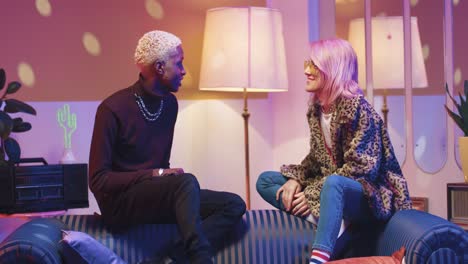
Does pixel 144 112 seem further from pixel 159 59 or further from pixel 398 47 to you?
pixel 398 47

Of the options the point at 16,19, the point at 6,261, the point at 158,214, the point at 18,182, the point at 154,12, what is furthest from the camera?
the point at 154,12

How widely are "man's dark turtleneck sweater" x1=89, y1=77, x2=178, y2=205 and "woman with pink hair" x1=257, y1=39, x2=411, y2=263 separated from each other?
539 millimetres

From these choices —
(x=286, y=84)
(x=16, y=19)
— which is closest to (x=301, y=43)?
(x=286, y=84)

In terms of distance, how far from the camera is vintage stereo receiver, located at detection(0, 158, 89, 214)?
11.7 ft

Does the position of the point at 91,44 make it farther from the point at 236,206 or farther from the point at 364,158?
the point at 364,158

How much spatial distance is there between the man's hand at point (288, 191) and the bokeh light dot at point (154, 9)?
5.27 feet

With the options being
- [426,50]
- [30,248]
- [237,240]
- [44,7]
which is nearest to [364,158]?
[237,240]

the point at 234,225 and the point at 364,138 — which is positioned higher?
the point at 364,138

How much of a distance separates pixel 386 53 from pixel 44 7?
6.28ft

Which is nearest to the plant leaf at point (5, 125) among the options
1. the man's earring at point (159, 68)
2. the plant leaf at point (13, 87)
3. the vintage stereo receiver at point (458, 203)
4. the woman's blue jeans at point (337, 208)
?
the plant leaf at point (13, 87)

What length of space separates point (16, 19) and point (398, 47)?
2.10 metres

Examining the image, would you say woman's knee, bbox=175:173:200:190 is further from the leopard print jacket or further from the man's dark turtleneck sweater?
the leopard print jacket

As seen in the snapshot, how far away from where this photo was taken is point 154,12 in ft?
14.5

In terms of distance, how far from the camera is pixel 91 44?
426 cm
